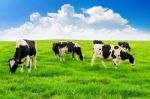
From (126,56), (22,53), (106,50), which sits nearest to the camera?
(22,53)

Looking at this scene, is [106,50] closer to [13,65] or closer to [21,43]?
[21,43]

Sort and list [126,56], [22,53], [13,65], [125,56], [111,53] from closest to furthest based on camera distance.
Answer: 1. [13,65]
2. [22,53]
3. [111,53]
4. [125,56]
5. [126,56]

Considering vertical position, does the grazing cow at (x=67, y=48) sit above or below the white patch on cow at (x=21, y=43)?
below

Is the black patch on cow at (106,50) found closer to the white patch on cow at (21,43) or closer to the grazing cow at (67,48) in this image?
the grazing cow at (67,48)

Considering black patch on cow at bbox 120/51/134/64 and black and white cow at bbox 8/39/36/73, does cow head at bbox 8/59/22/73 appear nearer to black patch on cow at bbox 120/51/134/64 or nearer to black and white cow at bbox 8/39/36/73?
black and white cow at bbox 8/39/36/73

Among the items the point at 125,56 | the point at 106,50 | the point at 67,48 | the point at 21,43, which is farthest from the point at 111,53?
the point at 21,43

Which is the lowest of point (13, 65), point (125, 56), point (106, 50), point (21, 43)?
point (13, 65)

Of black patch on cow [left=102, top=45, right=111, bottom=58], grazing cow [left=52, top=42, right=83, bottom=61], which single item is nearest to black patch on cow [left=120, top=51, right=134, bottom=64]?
black patch on cow [left=102, top=45, right=111, bottom=58]

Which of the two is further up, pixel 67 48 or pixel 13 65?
pixel 67 48

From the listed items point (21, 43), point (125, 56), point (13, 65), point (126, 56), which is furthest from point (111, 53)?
point (13, 65)

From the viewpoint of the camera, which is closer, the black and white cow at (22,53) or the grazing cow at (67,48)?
the black and white cow at (22,53)

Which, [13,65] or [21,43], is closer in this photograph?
[13,65]

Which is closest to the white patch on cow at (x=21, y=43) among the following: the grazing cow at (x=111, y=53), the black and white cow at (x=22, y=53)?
the black and white cow at (x=22, y=53)

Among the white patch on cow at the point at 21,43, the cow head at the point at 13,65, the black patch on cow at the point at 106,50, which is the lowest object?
the cow head at the point at 13,65
